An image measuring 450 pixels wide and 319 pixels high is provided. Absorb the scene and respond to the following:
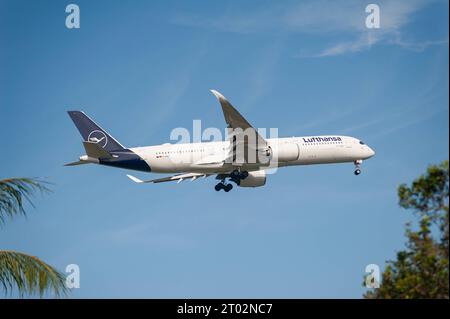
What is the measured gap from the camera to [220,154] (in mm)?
65062

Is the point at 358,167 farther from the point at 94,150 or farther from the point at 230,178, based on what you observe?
the point at 94,150

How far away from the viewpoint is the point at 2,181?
2273cm

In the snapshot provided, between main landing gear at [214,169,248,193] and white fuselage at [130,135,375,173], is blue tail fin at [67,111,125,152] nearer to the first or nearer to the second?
white fuselage at [130,135,375,173]

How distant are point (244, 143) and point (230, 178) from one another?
5.50 meters

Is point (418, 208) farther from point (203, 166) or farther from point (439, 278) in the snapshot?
point (203, 166)

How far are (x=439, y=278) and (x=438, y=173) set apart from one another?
395cm

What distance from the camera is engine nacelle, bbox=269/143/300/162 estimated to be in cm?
6564

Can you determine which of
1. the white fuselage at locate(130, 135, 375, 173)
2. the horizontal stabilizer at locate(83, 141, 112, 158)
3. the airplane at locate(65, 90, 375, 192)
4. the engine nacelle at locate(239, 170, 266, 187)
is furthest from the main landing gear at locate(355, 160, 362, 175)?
the horizontal stabilizer at locate(83, 141, 112, 158)

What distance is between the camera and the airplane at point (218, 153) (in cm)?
6297

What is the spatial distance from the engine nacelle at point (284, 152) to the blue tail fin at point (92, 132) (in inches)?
558

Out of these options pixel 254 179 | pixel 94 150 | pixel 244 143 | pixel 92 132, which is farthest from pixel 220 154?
pixel 92 132

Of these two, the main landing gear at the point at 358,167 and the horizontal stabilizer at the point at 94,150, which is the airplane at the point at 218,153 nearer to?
the horizontal stabilizer at the point at 94,150
